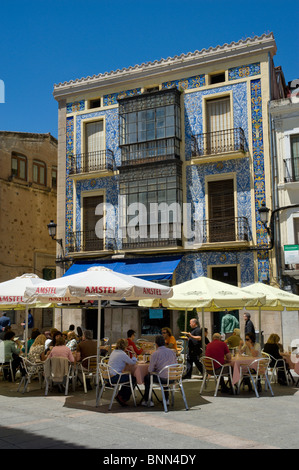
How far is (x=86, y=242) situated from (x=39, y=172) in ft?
26.1

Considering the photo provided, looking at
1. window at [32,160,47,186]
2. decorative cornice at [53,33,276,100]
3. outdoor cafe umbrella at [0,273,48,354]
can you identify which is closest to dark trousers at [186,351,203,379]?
outdoor cafe umbrella at [0,273,48,354]

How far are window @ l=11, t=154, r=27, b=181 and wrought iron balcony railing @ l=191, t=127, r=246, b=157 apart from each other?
1063 cm

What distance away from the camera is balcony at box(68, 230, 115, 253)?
22186mm

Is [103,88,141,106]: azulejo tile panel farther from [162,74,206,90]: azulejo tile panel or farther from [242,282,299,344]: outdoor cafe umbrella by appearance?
[242,282,299,344]: outdoor cafe umbrella

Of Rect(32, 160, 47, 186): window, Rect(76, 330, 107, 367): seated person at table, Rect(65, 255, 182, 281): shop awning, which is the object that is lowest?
Rect(76, 330, 107, 367): seated person at table

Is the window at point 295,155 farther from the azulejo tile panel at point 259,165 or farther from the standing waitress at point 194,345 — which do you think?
the standing waitress at point 194,345

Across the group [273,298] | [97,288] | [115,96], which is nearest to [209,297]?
[273,298]

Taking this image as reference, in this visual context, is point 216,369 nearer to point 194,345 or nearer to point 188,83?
point 194,345

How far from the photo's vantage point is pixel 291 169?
1941 centimetres

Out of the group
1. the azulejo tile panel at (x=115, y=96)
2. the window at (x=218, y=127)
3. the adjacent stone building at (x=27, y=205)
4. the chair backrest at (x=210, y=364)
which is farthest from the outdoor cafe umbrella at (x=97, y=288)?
the adjacent stone building at (x=27, y=205)

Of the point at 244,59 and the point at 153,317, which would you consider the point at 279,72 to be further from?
the point at 153,317

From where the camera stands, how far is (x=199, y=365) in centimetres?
1294

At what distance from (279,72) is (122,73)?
6.86m

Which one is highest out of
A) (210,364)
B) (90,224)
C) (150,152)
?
(150,152)
